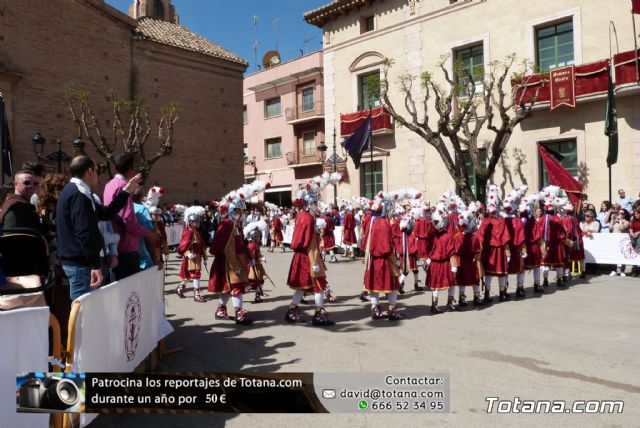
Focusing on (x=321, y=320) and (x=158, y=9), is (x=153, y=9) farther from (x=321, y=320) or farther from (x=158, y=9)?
(x=321, y=320)

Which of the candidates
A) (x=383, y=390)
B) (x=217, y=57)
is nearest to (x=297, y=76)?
(x=217, y=57)

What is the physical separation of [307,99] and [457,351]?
92.9 ft

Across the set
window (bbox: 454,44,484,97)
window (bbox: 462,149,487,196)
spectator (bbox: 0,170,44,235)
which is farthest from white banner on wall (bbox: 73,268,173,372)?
window (bbox: 454,44,484,97)

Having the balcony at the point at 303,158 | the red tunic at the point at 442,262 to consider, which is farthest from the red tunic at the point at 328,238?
the balcony at the point at 303,158

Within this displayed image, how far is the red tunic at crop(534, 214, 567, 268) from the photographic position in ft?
35.8

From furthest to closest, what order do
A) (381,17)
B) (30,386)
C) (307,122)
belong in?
(307,122) < (381,17) < (30,386)

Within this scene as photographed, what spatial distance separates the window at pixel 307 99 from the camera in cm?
3222

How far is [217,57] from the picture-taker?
33219 mm

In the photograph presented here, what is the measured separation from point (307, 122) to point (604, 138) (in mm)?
18802

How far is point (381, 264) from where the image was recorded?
780cm

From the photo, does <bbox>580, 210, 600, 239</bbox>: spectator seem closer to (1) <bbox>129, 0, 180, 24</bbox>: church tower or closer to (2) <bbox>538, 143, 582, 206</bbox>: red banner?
(2) <bbox>538, 143, 582, 206</bbox>: red banner

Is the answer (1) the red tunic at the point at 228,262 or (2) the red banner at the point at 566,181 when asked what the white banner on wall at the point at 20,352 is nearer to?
(1) the red tunic at the point at 228,262

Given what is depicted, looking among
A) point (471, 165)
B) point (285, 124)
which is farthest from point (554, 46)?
point (285, 124)

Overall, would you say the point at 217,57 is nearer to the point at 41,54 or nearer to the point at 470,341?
the point at 41,54
